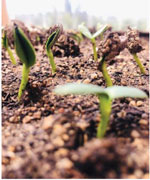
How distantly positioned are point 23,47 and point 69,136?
0.37 m

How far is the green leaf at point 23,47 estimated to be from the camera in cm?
66

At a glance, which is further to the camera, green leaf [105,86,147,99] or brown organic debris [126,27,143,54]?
brown organic debris [126,27,143,54]

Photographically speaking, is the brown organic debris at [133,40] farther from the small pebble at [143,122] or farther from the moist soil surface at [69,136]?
the small pebble at [143,122]

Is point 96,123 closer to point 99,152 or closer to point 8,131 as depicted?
point 99,152

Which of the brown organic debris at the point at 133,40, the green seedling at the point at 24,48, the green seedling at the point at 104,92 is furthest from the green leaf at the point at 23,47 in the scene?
the brown organic debris at the point at 133,40

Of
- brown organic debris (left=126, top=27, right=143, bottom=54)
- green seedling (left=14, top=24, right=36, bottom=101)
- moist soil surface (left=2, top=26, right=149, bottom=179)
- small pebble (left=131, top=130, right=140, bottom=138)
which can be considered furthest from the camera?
brown organic debris (left=126, top=27, right=143, bottom=54)

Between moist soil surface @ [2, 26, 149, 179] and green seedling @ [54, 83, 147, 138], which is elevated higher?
green seedling @ [54, 83, 147, 138]

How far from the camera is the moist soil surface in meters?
0.44

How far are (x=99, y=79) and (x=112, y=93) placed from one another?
48cm

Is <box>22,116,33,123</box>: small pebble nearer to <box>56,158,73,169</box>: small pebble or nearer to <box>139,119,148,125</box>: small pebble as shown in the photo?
<box>56,158,73,169</box>: small pebble

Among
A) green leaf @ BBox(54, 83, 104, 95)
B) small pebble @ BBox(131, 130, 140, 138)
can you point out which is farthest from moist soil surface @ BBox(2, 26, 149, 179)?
green leaf @ BBox(54, 83, 104, 95)

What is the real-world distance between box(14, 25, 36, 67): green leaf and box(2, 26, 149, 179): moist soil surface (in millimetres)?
145

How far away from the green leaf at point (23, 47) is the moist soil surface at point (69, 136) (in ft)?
0.48

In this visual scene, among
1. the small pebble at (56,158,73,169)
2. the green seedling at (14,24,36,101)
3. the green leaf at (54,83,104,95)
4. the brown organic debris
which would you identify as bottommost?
the small pebble at (56,158,73,169)
